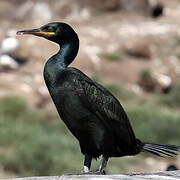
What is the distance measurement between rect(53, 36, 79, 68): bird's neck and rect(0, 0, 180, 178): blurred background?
5566mm

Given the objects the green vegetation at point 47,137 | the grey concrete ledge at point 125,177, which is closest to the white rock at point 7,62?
the green vegetation at point 47,137

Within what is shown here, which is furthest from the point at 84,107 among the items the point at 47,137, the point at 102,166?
the point at 47,137

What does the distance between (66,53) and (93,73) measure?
1272 centimetres

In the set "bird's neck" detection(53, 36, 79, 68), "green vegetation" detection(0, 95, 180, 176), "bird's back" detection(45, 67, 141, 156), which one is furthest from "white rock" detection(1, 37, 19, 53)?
"bird's back" detection(45, 67, 141, 156)

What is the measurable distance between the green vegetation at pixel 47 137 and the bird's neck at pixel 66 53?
5561 mm

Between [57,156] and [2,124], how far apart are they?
2270 millimetres

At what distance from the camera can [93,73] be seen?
18516 millimetres

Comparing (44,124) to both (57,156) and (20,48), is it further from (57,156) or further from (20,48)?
(20,48)

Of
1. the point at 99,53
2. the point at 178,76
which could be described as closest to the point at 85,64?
the point at 99,53

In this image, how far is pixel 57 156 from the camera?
11852mm

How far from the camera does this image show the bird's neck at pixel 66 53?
18.6ft

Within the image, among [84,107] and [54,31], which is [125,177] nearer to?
[84,107]

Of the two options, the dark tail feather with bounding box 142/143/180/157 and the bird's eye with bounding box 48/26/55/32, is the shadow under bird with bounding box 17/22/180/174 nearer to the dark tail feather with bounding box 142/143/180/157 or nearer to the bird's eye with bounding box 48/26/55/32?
the bird's eye with bounding box 48/26/55/32

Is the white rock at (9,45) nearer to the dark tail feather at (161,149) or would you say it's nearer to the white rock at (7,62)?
the white rock at (7,62)
